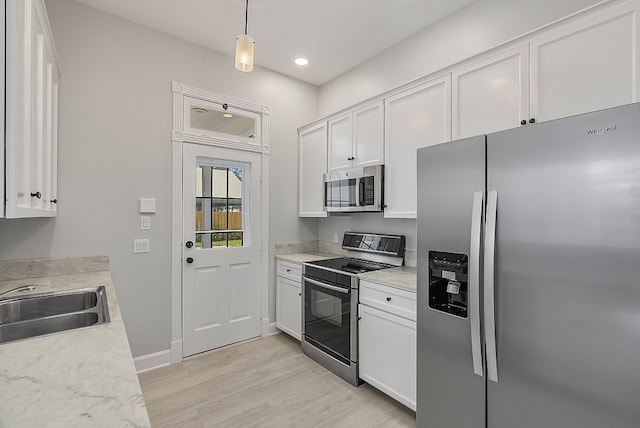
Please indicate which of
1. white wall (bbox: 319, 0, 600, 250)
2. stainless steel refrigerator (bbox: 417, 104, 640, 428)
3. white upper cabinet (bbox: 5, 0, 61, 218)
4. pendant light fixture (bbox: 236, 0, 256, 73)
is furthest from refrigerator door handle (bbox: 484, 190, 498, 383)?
white upper cabinet (bbox: 5, 0, 61, 218)

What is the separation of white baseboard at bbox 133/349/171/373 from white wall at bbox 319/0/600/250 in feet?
6.70

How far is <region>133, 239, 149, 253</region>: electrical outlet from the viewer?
2684mm

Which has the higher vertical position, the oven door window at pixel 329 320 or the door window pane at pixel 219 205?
the door window pane at pixel 219 205

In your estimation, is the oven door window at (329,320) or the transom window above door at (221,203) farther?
the transom window above door at (221,203)

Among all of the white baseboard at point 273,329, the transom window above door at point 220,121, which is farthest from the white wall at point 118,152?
the white baseboard at point 273,329

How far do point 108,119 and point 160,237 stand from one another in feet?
3.55

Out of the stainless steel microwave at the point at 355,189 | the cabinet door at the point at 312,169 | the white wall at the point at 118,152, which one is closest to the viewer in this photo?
the white wall at the point at 118,152

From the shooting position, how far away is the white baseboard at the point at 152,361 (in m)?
2.69

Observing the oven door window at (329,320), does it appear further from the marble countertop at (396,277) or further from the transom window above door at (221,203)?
the transom window above door at (221,203)

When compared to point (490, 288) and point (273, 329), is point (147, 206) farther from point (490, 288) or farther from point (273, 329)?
point (490, 288)

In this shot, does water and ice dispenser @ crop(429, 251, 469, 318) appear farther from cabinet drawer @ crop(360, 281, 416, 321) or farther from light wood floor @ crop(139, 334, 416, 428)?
light wood floor @ crop(139, 334, 416, 428)

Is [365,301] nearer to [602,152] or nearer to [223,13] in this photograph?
[602,152]

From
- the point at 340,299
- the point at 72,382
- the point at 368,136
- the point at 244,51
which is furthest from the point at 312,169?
the point at 72,382

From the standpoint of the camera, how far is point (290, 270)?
10.8 ft
